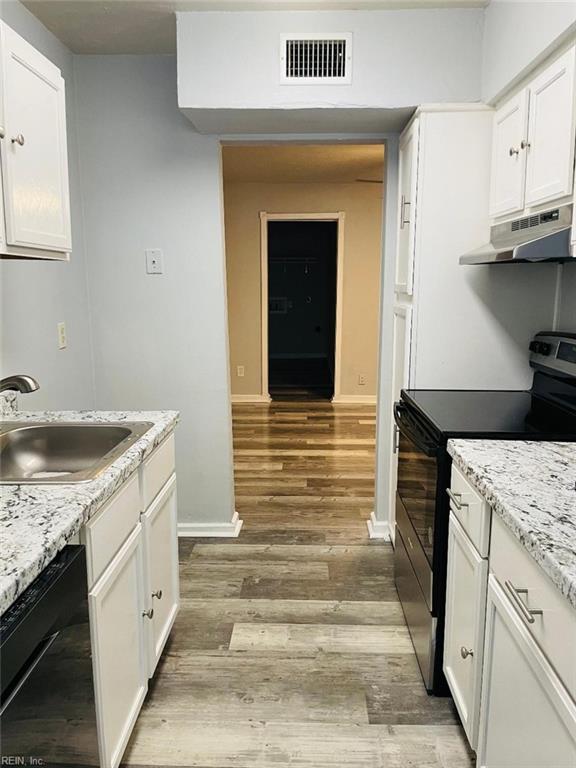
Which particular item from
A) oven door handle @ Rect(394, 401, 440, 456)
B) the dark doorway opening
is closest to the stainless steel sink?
oven door handle @ Rect(394, 401, 440, 456)

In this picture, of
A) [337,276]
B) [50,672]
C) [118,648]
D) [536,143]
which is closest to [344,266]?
[337,276]

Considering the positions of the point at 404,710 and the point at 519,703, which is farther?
the point at 404,710

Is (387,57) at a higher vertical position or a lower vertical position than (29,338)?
higher

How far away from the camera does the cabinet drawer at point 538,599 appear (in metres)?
0.96

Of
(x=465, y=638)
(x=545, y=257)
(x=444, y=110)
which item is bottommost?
(x=465, y=638)

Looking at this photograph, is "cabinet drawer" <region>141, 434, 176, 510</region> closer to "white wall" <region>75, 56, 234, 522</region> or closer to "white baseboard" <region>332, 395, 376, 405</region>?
"white wall" <region>75, 56, 234, 522</region>

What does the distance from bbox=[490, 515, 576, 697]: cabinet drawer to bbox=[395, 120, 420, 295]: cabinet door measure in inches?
53.8

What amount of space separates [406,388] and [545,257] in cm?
96

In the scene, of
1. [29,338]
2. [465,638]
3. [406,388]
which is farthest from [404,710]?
[29,338]

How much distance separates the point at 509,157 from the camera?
203 centimetres

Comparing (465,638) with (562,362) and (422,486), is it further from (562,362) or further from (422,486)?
(562,362)

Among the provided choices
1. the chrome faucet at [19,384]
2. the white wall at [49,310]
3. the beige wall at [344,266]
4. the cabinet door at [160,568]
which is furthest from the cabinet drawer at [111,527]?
the beige wall at [344,266]

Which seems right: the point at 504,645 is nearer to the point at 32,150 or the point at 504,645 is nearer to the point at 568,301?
the point at 568,301

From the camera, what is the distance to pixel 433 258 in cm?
233
